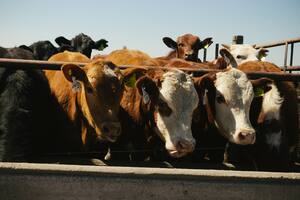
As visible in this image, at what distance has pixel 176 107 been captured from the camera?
3.31 meters

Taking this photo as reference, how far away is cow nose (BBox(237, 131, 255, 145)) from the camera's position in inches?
127

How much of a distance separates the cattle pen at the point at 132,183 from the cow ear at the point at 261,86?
1621 millimetres

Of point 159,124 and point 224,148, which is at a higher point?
point 159,124

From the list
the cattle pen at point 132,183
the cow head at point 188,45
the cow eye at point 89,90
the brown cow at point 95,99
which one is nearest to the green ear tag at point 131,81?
the brown cow at point 95,99

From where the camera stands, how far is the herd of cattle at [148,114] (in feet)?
10.5

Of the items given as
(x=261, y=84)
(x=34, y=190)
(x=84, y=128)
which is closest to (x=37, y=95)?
(x=84, y=128)

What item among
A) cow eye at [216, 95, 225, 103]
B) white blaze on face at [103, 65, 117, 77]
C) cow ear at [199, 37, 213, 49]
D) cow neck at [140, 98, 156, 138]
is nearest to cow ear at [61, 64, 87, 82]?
white blaze on face at [103, 65, 117, 77]

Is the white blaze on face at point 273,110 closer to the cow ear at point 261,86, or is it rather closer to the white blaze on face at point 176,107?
the cow ear at point 261,86

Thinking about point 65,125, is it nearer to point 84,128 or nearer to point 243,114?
point 84,128

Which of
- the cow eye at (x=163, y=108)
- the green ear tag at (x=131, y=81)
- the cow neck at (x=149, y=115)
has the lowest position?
the cow neck at (x=149, y=115)

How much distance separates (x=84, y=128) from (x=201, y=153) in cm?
120

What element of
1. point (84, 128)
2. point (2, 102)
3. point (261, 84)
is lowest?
point (84, 128)

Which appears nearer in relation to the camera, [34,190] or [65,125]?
[34,190]

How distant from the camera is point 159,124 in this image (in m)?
3.39
